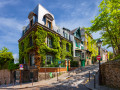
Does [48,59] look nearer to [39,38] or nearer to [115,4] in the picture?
[39,38]

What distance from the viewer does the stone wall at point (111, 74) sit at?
9023mm

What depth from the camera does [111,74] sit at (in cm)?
978

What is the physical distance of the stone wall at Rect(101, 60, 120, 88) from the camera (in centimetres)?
902

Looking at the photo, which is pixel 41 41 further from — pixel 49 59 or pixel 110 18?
pixel 110 18

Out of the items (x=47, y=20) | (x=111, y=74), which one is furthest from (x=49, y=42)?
(x=111, y=74)

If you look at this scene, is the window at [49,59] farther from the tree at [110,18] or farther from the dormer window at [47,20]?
the tree at [110,18]

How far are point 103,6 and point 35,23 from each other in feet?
39.2

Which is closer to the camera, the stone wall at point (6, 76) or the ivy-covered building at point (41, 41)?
the stone wall at point (6, 76)

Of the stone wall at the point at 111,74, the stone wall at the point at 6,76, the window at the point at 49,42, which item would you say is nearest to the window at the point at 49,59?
the window at the point at 49,42

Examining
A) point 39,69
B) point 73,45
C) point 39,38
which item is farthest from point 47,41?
point 73,45

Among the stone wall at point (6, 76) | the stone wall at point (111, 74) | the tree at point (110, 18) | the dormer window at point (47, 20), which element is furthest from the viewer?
the dormer window at point (47, 20)

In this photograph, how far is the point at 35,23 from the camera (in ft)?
58.7

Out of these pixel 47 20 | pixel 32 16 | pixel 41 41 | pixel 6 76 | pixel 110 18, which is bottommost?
pixel 6 76

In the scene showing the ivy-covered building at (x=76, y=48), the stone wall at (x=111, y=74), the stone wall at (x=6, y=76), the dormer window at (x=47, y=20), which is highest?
the dormer window at (x=47, y=20)
